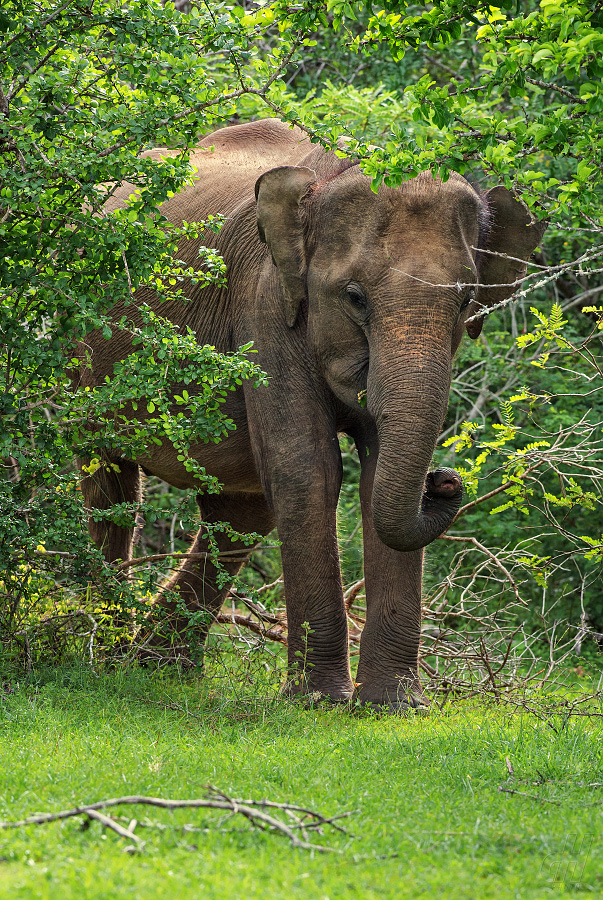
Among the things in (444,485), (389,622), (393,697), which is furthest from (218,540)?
(444,485)

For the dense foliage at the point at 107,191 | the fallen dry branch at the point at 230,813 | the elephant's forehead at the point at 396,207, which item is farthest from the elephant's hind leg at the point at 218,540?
the fallen dry branch at the point at 230,813

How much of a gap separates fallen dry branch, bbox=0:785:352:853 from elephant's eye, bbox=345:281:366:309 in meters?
2.96

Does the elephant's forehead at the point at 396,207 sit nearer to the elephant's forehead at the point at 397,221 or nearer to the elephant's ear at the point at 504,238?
the elephant's forehead at the point at 397,221

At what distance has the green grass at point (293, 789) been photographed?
353 centimetres

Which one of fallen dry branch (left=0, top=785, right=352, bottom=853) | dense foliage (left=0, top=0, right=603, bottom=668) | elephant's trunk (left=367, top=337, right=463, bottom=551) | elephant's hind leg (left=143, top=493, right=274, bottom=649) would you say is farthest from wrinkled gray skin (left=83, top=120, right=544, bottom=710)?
fallen dry branch (left=0, top=785, right=352, bottom=853)

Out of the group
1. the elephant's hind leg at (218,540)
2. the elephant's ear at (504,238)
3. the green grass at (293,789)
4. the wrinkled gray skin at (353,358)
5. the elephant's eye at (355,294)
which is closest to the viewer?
the green grass at (293,789)

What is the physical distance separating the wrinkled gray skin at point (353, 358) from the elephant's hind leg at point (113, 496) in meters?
1.61

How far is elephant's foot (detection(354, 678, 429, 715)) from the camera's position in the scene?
6.38 m

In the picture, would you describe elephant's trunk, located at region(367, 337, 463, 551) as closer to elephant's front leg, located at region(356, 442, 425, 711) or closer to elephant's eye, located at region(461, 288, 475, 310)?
elephant's eye, located at region(461, 288, 475, 310)

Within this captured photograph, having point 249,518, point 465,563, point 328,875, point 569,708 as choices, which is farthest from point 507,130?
point 465,563

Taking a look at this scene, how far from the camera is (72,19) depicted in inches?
248

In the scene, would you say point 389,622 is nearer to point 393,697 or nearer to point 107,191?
point 393,697

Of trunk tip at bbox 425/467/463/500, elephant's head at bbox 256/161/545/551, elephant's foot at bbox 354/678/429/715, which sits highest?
elephant's head at bbox 256/161/545/551

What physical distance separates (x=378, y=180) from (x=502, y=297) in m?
2.28
